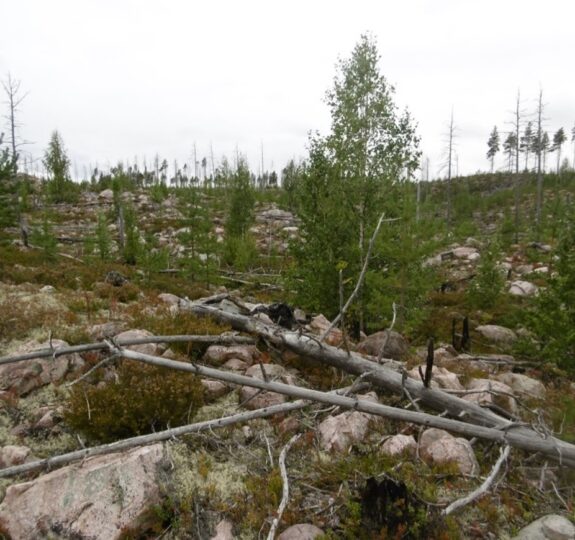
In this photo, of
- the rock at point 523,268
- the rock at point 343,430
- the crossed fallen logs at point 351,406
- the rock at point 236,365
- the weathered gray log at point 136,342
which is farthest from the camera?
the rock at point 523,268

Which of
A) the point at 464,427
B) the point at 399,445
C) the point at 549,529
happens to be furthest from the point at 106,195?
the point at 549,529

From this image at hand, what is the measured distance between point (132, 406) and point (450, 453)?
3.65 meters

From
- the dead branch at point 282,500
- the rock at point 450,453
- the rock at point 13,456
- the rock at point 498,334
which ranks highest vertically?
the dead branch at point 282,500

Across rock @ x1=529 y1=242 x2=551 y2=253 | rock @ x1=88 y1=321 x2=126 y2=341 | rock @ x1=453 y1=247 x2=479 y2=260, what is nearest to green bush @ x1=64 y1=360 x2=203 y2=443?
rock @ x1=88 y1=321 x2=126 y2=341

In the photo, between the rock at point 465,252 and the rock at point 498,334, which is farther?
the rock at point 465,252

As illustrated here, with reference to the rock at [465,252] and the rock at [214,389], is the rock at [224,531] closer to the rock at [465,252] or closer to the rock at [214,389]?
the rock at [214,389]

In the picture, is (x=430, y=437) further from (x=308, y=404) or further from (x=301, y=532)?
(x=301, y=532)

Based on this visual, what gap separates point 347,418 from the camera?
15.5 feet

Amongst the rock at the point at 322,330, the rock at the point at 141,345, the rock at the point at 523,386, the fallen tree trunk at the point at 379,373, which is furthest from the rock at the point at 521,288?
the rock at the point at 141,345

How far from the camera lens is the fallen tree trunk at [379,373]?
14.8ft

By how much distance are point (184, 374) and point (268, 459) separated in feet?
5.45

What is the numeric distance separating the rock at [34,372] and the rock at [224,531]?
3370 millimetres

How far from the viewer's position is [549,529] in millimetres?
3342

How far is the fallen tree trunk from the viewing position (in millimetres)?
4512
